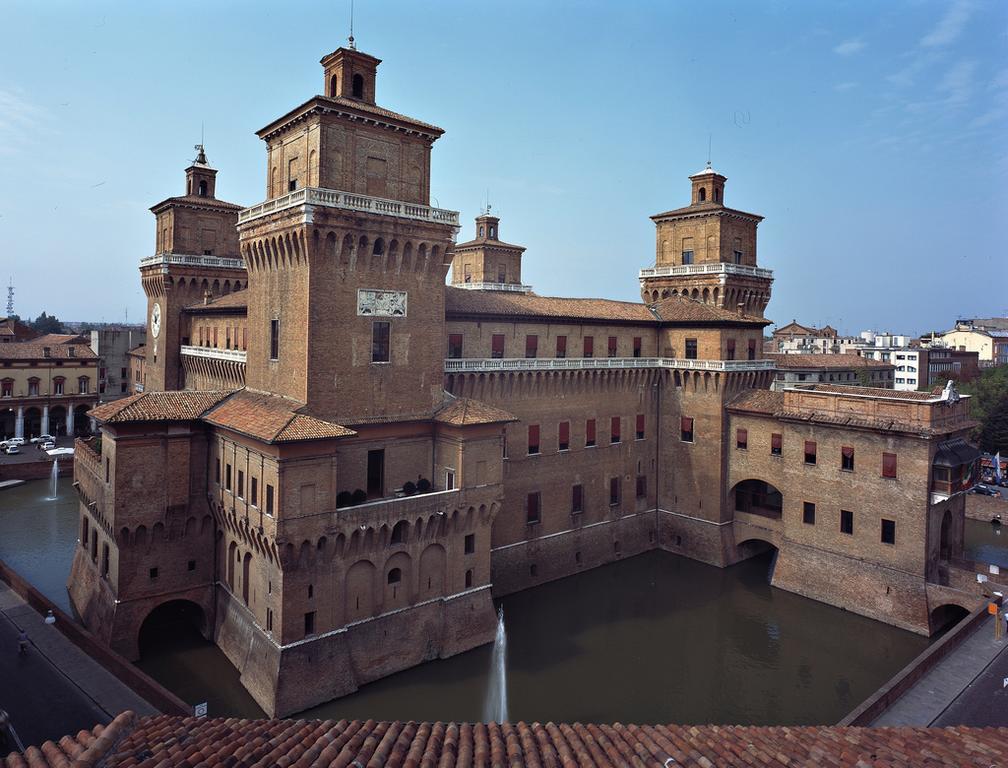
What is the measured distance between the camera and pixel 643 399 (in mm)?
46688

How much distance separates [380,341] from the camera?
103 ft

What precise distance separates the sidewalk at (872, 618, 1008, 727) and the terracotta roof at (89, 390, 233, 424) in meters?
30.6

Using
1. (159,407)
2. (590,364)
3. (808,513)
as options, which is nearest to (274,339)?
(159,407)

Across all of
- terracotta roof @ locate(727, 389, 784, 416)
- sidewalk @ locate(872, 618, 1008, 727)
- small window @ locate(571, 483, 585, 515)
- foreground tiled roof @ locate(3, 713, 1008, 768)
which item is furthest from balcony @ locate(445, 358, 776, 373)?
foreground tiled roof @ locate(3, 713, 1008, 768)

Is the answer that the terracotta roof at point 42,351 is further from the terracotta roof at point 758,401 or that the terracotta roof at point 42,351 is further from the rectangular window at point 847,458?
the rectangular window at point 847,458

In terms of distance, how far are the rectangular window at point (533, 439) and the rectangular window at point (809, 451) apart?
15.8 m

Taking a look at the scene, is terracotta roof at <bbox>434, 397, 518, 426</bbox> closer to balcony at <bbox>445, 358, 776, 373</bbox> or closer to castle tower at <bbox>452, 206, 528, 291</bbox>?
balcony at <bbox>445, 358, 776, 373</bbox>

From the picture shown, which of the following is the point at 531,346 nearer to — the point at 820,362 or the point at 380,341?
the point at 380,341

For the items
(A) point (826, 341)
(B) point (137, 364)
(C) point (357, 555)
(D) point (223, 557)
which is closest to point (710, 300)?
(C) point (357, 555)

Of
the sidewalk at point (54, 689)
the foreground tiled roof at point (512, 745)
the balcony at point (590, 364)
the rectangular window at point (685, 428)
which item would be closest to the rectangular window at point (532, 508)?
the balcony at point (590, 364)

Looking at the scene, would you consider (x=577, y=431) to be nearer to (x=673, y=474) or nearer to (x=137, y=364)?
(x=673, y=474)

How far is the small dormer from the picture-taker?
105 ft

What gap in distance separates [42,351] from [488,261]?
174ft

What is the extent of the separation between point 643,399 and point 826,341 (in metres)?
93.0
